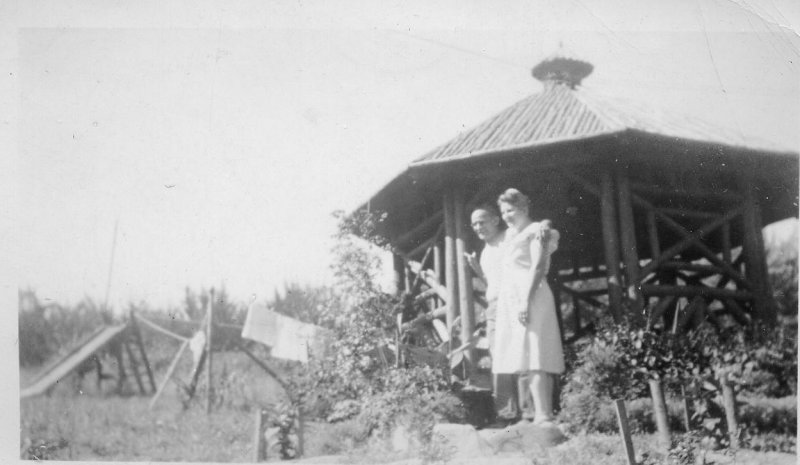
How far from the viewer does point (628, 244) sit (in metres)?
5.99

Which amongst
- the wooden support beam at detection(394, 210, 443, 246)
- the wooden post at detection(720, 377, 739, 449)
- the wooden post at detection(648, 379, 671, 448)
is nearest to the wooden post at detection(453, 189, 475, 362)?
the wooden support beam at detection(394, 210, 443, 246)

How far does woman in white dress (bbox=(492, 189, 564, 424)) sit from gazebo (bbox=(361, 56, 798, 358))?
0.74 meters

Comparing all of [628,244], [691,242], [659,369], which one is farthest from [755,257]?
[659,369]

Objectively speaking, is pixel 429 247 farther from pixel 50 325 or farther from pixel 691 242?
pixel 50 325

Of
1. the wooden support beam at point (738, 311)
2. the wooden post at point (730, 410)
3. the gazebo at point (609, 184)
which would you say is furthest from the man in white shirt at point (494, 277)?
the wooden support beam at point (738, 311)

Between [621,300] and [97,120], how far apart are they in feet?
17.0

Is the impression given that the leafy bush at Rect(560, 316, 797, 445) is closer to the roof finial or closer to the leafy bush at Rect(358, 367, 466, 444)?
the leafy bush at Rect(358, 367, 466, 444)

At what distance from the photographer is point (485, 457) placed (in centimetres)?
477

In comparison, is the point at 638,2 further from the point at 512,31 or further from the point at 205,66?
the point at 205,66

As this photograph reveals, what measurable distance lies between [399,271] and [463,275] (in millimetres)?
2461

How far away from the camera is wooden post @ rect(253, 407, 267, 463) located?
568 cm

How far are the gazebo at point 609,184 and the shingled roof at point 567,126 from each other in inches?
0.7

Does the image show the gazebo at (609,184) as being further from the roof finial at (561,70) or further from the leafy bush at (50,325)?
the leafy bush at (50,325)

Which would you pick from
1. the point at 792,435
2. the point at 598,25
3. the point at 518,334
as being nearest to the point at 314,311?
the point at 518,334
